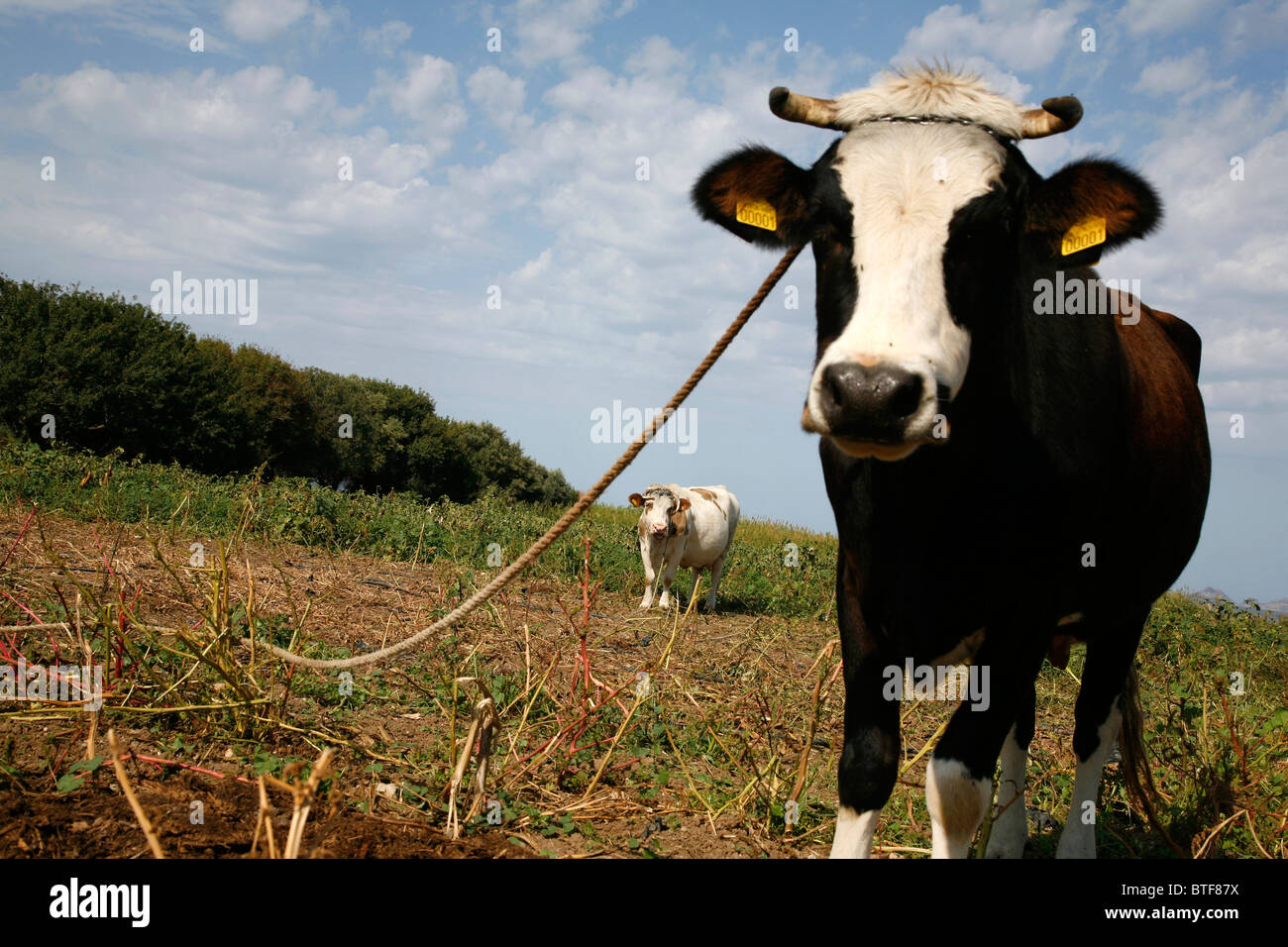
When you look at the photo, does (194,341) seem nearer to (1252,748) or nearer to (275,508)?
(275,508)

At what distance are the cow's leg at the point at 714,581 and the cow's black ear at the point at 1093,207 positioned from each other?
795 centimetres

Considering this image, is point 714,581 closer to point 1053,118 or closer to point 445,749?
point 445,749

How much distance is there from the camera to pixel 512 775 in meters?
3.13

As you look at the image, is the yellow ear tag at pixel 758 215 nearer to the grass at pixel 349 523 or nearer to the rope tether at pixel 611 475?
the rope tether at pixel 611 475

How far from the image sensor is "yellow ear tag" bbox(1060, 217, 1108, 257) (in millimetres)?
2520

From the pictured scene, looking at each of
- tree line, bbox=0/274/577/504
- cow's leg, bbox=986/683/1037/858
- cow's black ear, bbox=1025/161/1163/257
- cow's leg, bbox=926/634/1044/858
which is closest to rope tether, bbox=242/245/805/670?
cow's black ear, bbox=1025/161/1163/257

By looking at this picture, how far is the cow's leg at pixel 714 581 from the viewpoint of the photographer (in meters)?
10.4

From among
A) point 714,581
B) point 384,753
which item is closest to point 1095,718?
point 384,753

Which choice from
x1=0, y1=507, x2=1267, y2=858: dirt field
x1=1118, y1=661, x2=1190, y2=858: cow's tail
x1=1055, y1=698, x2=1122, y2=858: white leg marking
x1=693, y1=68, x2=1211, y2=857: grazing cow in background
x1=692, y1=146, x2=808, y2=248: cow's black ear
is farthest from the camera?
x1=1118, y1=661, x2=1190, y2=858: cow's tail

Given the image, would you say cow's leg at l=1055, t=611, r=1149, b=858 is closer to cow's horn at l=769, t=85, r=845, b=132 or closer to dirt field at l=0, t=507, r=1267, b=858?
dirt field at l=0, t=507, r=1267, b=858

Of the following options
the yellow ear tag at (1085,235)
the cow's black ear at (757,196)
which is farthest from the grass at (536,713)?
the yellow ear tag at (1085,235)

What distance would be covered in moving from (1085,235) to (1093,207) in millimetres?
80

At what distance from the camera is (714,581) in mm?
10883

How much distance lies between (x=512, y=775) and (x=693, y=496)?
839 centimetres
